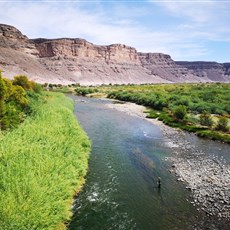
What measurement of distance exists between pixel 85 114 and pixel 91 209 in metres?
35.8

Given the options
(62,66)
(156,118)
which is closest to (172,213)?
(156,118)

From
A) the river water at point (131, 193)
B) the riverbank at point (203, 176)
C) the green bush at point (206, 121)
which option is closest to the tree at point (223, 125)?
the green bush at point (206, 121)

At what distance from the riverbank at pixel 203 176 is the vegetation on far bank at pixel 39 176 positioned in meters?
8.04

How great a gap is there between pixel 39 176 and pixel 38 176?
7 cm

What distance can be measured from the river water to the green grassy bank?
1.17 m

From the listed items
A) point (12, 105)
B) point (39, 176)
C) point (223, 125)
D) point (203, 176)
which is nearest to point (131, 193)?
point (203, 176)

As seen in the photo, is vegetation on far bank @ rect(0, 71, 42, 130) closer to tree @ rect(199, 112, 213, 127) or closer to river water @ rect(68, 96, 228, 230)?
river water @ rect(68, 96, 228, 230)

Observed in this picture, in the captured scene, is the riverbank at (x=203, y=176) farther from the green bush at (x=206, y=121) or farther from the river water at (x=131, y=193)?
the green bush at (x=206, y=121)

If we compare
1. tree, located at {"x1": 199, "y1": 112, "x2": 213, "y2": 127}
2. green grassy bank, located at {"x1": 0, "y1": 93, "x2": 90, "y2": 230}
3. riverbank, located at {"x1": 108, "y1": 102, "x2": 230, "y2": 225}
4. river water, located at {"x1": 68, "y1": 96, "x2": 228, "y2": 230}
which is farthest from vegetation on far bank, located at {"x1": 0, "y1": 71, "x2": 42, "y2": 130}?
tree, located at {"x1": 199, "y1": 112, "x2": 213, "y2": 127}

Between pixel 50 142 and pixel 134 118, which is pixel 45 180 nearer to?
pixel 50 142

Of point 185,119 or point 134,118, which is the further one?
point 134,118

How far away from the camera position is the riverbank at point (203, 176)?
16.4 m

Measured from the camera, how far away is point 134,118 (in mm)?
49406

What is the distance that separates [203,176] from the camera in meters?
20.9
